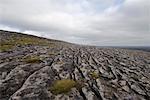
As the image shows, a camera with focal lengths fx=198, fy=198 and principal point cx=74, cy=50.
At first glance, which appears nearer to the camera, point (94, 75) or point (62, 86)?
point (62, 86)

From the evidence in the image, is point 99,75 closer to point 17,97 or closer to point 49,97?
point 49,97

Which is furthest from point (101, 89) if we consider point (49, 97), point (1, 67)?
point (1, 67)

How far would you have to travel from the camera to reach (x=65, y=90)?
28.3 m

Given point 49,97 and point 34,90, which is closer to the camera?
point 49,97

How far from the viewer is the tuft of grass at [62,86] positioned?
28.2 meters

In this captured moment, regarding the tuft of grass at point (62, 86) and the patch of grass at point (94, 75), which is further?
the patch of grass at point (94, 75)

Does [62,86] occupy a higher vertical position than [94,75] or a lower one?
lower

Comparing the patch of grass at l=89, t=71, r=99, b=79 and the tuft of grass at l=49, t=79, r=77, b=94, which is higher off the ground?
the patch of grass at l=89, t=71, r=99, b=79

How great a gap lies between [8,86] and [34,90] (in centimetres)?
451

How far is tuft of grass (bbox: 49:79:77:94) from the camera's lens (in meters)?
28.2

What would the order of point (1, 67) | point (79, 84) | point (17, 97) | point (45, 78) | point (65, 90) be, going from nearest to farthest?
point (17, 97)
point (65, 90)
point (79, 84)
point (45, 78)
point (1, 67)

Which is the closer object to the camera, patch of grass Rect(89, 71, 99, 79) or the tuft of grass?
the tuft of grass

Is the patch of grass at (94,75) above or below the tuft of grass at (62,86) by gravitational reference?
above

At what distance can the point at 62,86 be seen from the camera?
1159 inches
